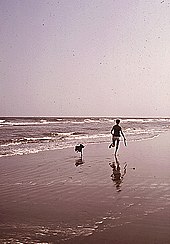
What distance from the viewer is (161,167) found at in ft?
41.8

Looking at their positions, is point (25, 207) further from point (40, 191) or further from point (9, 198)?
point (40, 191)

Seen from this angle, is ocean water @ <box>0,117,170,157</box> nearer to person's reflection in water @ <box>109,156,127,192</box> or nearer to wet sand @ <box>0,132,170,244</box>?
person's reflection in water @ <box>109,156,127,192</box>

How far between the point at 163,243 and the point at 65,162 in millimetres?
9688

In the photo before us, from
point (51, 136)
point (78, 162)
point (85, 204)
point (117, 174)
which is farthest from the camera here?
point (51, 136)

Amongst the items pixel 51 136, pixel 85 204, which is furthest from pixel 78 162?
pixel 51 136

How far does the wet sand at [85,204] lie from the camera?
562 centimetres

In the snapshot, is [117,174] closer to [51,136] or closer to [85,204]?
[85,204]

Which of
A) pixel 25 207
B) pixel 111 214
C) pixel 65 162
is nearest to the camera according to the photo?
pixel 111 214

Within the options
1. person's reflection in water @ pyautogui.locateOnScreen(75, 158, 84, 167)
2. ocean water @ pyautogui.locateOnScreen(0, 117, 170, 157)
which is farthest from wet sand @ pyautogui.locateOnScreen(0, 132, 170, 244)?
ocean water @ pyautogui.locateOnScreen(0, 117, 170, 157)

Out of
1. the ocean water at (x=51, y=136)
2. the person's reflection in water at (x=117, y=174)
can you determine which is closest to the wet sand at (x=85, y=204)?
the person's reflection in water at (x=117, y=174)

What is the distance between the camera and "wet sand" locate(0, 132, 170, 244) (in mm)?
5625

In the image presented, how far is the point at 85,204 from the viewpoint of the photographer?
7523 millimetres

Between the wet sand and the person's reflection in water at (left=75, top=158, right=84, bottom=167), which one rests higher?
the wet sand

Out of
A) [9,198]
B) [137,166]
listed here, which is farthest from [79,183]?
[137,166]
